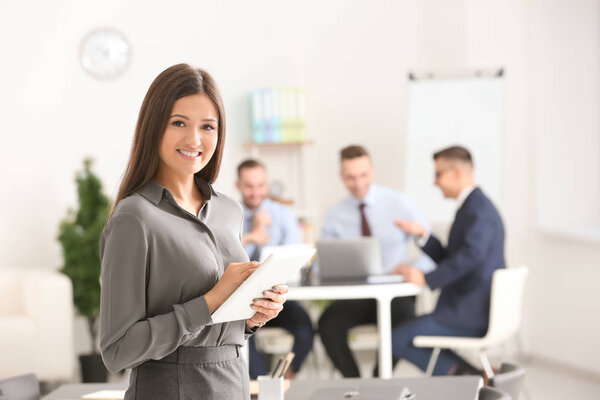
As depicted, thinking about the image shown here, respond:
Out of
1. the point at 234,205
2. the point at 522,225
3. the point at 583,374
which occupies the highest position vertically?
the point at 234,205

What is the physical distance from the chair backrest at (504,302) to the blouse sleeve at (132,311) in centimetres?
344

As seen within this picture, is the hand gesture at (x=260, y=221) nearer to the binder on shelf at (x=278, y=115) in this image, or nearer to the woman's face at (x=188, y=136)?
the binder on shelf at (x=278, y=115)

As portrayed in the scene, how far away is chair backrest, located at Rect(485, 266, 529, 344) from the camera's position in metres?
5.13

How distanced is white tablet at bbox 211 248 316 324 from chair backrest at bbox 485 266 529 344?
330 centimetres

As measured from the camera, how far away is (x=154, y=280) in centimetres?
195

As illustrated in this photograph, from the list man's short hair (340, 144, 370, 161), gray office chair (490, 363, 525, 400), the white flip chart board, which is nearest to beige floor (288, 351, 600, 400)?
the white flip chart board

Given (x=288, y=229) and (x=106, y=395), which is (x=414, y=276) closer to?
(x=288, y=229)

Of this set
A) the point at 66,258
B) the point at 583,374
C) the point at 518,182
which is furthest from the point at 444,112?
the point at 66,258

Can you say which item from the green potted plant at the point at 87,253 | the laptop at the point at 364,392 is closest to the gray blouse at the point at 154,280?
the laptop at the point at 364,392

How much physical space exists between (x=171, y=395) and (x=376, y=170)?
18.5ft

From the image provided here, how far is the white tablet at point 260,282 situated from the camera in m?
1.92

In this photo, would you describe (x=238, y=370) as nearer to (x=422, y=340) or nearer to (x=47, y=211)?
(x=422, y=340)

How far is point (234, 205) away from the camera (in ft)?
7.44

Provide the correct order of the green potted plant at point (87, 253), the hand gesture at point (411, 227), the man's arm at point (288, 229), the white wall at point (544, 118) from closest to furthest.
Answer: the hand gesture at point (411, 227), the man's arm at point (288, 229), the green potted plant at point (87, 253), the white wall at point (544, 118)
